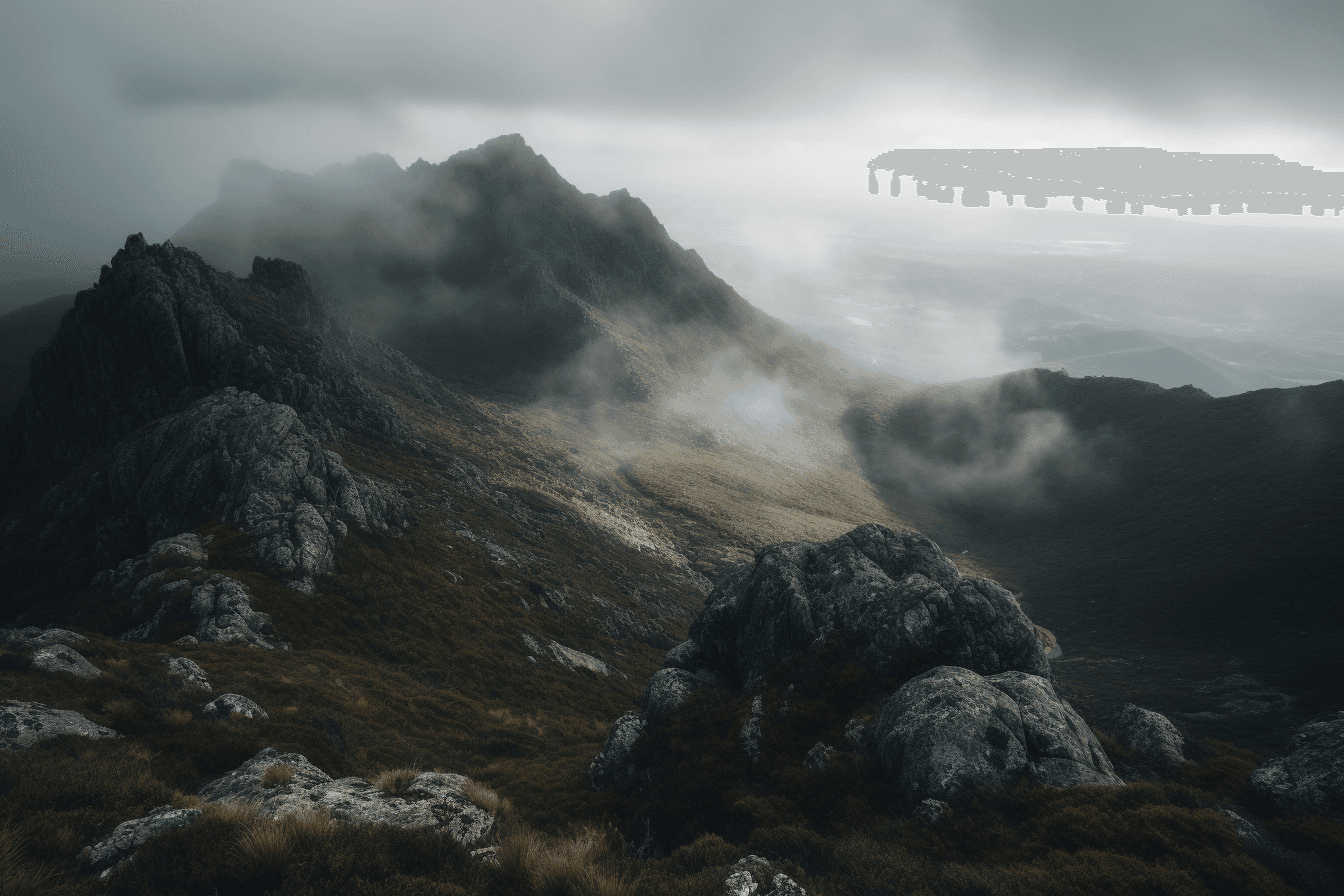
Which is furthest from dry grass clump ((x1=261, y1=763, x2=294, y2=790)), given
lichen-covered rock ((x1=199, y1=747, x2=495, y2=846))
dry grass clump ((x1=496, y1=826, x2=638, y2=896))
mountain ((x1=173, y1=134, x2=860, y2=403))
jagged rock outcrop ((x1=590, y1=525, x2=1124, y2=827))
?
mountain ((x1=173, y1=134, x2=860, y2=403))

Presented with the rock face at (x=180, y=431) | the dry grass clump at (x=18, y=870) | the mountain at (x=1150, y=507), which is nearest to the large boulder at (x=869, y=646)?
the dry grass clump at (x=18, y=870)

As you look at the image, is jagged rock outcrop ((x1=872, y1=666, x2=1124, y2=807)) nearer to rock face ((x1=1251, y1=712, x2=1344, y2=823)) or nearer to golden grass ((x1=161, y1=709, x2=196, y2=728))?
rock face ((x1=1251, y1=712, x2=1344, y2=823))

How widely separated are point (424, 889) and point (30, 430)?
79.9 m

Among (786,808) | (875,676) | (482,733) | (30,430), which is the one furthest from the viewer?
(30,430)

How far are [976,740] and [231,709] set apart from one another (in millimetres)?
21153

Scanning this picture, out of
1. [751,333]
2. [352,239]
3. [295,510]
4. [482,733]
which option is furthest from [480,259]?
[482,733]

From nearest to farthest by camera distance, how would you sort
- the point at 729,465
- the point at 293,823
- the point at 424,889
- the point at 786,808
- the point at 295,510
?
the point at 424,889 < the point at 293,823 < the point at 786,808 < the point at 295,510 < the point at 729,465

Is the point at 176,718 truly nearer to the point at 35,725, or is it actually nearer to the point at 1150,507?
the point at 35,725

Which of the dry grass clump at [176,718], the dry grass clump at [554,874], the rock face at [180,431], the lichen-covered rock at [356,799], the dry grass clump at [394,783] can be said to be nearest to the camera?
the dry grass clump at [554,874]

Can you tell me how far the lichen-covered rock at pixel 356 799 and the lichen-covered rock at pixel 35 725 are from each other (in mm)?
3473

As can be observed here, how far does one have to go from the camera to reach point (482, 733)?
2444 centimetres

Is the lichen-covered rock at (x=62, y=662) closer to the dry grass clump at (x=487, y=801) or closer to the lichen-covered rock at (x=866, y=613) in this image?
the dry grass clump at (x=487, y=801)

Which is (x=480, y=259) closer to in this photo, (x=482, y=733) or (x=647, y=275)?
(x=647, y=275)

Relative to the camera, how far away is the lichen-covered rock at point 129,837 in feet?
24.2
